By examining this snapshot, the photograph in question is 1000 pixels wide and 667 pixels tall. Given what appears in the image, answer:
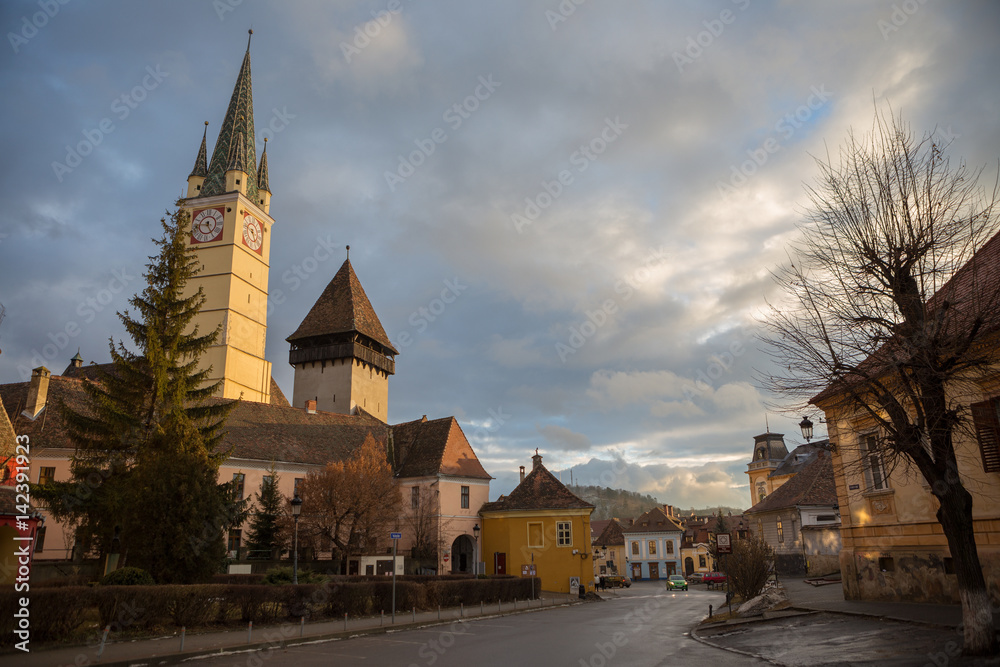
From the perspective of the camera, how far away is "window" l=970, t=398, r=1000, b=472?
47.4ft

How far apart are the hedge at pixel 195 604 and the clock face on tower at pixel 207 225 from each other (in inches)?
1804

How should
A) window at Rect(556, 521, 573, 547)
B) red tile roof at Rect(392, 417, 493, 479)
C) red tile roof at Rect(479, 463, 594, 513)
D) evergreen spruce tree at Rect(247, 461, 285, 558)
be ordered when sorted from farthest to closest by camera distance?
red tile roof at Rect(392, 417, 493, 479) < red tile roof at Rect(479, 463, 594, 513) < window at Rect(556, 521, 573, 547) < evergreen spruce tree at Rect(247, 461, 285, 558)

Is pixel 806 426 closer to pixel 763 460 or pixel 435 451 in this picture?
pixel 435 451

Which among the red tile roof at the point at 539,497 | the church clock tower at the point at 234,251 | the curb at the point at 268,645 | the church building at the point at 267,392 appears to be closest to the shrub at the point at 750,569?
the curb at the point at 268,645

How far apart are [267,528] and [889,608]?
29.2m

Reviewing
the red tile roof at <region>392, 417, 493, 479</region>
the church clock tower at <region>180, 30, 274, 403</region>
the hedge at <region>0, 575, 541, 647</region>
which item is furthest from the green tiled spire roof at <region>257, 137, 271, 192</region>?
the hedge at <region>0, 575, 541, 647</region>

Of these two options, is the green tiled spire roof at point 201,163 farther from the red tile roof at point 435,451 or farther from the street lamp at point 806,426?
the street lamp at point 806,426

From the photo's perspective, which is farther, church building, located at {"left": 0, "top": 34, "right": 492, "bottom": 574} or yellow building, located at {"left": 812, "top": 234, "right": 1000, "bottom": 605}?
church building, located at {"left": 0, "top": 34, "right": 492, "bottom": 574}

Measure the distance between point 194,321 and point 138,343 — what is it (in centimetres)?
3829

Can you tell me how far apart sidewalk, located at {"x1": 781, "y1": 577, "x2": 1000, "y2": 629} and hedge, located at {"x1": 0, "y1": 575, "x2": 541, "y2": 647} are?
13724 millimetres

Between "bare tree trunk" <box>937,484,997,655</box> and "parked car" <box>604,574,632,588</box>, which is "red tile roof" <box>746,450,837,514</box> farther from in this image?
Answer: "bare tree trunk" <box>937,484,997,655</box>

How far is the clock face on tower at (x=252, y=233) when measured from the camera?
62219 mm

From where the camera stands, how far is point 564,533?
4144 cm

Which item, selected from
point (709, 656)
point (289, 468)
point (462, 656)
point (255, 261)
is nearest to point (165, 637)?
point (462, 656)
